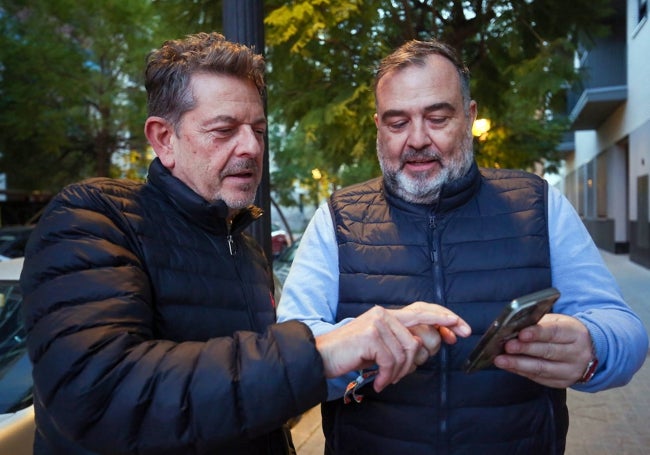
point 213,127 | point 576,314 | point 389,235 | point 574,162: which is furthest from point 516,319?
point 574,162

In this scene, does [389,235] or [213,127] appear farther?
[389,235]

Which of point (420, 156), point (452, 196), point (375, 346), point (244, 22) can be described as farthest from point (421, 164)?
point (244, 22)

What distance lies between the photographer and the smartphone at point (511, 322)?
4.16 ft

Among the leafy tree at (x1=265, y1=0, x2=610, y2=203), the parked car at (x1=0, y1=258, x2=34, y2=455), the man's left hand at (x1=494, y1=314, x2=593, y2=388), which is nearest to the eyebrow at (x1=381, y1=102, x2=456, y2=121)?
the man's left hand at (x1=494, y1=314, x2=593, y2=388)

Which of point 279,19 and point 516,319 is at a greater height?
point 279,19

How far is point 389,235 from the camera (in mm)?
2021

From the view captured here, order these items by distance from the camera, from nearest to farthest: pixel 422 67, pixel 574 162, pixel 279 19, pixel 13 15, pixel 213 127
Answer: pixel 213 127 < pixel 422 67 < pixel 279 19 < pixel 13 15 < pixel 574 162

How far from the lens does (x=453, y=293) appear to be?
1.90 meters

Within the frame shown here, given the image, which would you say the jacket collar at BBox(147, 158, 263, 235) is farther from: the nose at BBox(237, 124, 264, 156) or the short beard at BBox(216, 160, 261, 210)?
the nose at BBox(237, 124, 264, 156)

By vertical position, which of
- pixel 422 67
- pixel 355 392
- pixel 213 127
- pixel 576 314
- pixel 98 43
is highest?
pixel 98 43

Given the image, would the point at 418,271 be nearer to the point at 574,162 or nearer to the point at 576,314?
the point at 576,314

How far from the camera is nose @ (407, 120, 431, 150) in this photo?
2016mm

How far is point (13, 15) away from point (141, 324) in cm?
1562

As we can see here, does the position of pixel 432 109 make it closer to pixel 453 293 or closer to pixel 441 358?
pixel 453 293
